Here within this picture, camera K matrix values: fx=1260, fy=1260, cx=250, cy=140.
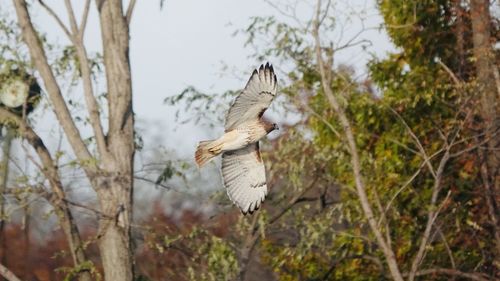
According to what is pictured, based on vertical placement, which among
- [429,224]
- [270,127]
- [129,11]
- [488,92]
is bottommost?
[429,224]

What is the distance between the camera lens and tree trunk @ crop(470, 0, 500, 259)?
15.4 meters

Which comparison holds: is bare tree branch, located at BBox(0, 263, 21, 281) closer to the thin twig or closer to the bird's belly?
the thin twig

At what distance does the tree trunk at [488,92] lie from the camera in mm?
15430

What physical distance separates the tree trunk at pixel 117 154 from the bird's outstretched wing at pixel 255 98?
4.00 meters

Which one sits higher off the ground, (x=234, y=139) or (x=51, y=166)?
(x=51, y=166)

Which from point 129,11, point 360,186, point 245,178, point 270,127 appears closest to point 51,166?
point 129,11

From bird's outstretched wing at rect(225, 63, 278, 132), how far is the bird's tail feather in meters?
0.22

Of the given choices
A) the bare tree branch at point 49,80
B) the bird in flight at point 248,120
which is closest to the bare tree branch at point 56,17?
the bare tree branch at point 49,80

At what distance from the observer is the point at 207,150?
9.41 metres

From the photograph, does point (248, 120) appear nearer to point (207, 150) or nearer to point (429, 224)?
point (207, 150)

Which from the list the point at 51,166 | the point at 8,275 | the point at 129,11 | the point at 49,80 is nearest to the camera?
the point at 8,275

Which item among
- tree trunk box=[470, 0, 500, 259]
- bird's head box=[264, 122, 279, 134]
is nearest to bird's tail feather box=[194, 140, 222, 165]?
bird's head box=[264, 122, 279, 134]

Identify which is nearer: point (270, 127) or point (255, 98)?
point (270, 127)

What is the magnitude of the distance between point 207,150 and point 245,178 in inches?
39.6
